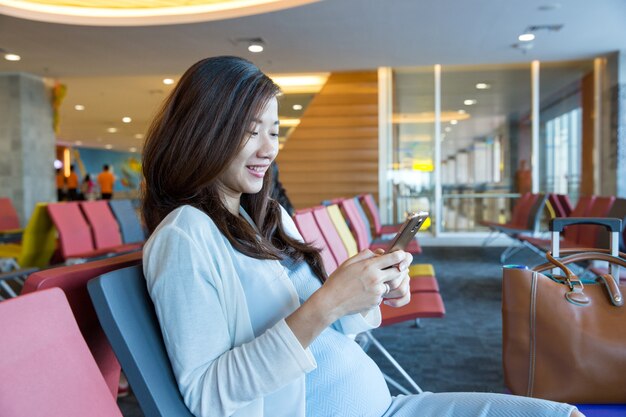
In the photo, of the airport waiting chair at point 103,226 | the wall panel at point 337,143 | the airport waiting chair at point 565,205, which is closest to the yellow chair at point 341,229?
the airport waiting chair at point 103,226

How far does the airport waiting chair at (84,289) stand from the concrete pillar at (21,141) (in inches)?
369

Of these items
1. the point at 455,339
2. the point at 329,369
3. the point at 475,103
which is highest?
the point at 475,103

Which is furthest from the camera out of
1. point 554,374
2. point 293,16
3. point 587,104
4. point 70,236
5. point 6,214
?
point 587,104

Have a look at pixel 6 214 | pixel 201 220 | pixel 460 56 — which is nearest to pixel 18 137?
pixel 6 214

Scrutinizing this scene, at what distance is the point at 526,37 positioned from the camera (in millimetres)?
7430

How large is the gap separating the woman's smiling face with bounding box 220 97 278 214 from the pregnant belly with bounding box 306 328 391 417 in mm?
364

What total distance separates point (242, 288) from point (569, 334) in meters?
0.99

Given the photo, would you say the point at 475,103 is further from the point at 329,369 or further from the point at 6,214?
the point at 329,369

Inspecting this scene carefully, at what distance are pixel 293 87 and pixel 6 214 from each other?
5492mm

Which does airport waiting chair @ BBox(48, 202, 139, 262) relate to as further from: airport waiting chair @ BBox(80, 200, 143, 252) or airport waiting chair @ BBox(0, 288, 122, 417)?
airport waiting chair @ BBox(0, 288, 122, 417)

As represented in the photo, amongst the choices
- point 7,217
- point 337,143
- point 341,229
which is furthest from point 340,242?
point 337,143

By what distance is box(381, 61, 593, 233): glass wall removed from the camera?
31.8 feet

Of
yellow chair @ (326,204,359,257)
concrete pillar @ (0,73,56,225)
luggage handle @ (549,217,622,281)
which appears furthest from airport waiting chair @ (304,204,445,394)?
concrete pillar @ (0,73,56,225)

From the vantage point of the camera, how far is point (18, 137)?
360 inches
